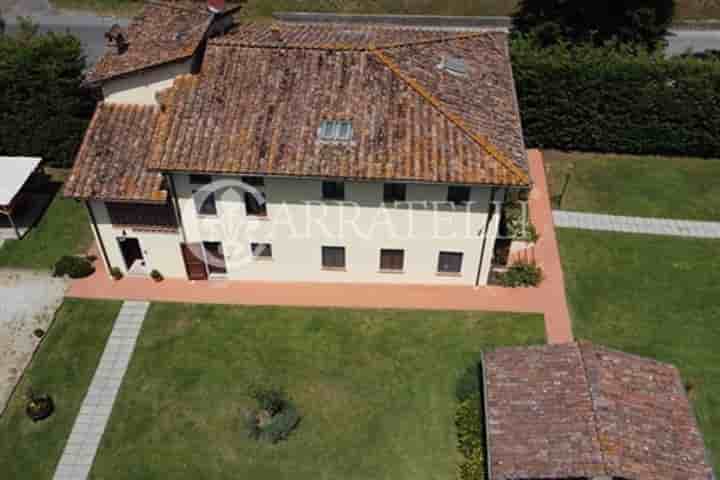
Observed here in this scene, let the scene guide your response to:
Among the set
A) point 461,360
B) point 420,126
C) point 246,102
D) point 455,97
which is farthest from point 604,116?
point 246,102

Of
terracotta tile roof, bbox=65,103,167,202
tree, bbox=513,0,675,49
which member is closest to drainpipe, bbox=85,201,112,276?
terracotta tile roof, bbox=65,103,167,202

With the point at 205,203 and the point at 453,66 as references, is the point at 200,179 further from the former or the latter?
Result: the point at 453,66

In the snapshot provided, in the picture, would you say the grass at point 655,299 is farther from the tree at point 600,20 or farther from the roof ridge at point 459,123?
the tree at point 600,20

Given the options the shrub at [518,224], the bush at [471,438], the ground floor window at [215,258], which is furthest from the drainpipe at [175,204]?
the shrub at [518,224]

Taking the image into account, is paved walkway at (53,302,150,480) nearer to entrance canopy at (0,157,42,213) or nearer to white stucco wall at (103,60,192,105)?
entrance canopy at (0,157,42,213)

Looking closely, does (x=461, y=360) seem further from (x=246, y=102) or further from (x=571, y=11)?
(x=571, y=11)
